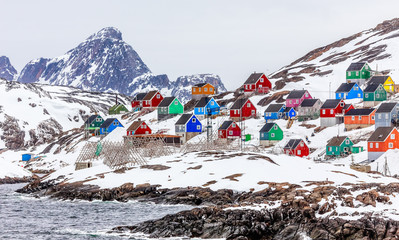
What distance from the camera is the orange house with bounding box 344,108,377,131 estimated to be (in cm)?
12206

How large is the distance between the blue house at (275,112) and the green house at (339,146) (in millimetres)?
29409

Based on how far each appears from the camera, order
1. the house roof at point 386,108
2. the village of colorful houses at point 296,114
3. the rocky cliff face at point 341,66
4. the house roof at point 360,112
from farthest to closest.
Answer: the rocky cliff face at point 341,66 → the house roof at point 360,112 → the house roof at point 386,108 → the village of colorful houses at point 296,114

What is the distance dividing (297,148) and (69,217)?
62.6 metres

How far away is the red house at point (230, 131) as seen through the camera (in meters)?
134

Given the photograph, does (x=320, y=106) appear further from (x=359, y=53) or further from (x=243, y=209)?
(x=243, y=209)

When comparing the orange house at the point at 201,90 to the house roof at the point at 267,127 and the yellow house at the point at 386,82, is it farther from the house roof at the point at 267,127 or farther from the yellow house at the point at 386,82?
the house roof at the point at 267,127

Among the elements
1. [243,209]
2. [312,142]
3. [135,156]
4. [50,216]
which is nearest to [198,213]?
[243,209]

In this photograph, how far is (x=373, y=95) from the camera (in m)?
134

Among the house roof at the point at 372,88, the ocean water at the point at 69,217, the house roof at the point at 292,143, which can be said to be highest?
the house roof at the point at 372,88

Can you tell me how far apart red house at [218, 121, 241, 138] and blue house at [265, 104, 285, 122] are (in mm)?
10004

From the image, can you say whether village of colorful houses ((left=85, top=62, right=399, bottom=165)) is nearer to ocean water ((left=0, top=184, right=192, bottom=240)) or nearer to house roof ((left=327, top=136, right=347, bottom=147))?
house roof ((left=327, top=136, right=347, bottom=147))

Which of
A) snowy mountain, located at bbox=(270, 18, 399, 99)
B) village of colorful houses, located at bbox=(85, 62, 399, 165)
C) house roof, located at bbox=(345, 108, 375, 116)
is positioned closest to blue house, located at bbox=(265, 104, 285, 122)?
village of colorful houses, located at bbox=(85, 62, 399, 165)

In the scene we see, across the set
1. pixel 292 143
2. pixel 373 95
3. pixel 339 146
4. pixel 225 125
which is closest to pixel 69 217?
pixel 339 146

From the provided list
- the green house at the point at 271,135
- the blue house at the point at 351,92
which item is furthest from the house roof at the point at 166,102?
the blue house at the point at 351,92
